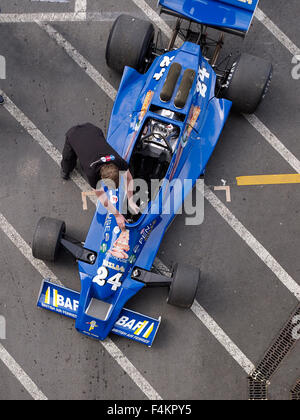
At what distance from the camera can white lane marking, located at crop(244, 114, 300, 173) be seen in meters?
8.22

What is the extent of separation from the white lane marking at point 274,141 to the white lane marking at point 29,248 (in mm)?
2835

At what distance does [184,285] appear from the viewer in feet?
24.0

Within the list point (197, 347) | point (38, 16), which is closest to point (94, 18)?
point (38, 16)

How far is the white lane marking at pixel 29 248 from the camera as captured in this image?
25.6ft

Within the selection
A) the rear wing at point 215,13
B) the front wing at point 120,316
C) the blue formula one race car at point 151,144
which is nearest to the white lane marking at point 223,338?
the blue formula one race car at point 151,144

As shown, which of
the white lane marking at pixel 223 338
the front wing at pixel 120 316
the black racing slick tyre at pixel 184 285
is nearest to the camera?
Answer: the black racing slick tyre at pixel 184 285

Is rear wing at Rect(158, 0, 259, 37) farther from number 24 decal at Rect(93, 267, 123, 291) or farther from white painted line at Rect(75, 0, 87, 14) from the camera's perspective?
number 24 decal at Rect(93, 267, 123, 291)

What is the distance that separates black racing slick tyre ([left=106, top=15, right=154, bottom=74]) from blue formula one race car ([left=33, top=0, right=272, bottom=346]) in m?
0.01

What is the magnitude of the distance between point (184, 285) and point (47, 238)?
2.06m

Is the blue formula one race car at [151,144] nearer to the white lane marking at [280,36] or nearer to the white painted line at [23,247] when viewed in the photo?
the white painted line at [23,247]

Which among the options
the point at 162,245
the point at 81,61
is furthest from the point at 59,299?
the point at 81,61

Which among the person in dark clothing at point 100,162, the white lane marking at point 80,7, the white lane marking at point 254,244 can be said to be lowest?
the white lane marking at point 254,244

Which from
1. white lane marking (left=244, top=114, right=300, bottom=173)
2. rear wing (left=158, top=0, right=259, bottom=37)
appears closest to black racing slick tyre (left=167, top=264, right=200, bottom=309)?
white lane marking (left=244, top=114, right=300, bottom=173)

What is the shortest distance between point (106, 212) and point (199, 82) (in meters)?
2.32
